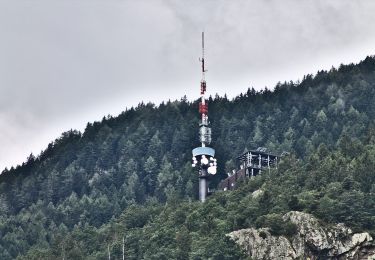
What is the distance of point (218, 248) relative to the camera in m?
152

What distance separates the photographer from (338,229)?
489 feet

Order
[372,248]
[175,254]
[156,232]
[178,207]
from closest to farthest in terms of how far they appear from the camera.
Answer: [372,248] < [175,254] < [156,232] < [178,207]

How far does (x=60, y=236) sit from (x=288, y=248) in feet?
210

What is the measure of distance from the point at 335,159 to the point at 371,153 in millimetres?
6240

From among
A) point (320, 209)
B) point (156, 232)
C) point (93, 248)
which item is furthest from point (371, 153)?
point (93, 248)

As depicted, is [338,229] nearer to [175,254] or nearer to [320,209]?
[320,209]

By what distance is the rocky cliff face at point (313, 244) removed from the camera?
145875mm

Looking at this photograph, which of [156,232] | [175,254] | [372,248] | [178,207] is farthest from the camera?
[178,207]

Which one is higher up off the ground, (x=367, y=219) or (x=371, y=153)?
(x=371, y=153)

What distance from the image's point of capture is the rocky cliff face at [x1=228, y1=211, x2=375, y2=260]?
146 metres

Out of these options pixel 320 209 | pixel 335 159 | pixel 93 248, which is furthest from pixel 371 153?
pixel 93 248

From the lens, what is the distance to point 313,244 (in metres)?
147

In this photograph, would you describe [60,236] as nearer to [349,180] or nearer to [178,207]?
[178,207]

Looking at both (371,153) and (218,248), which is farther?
(371,153)
